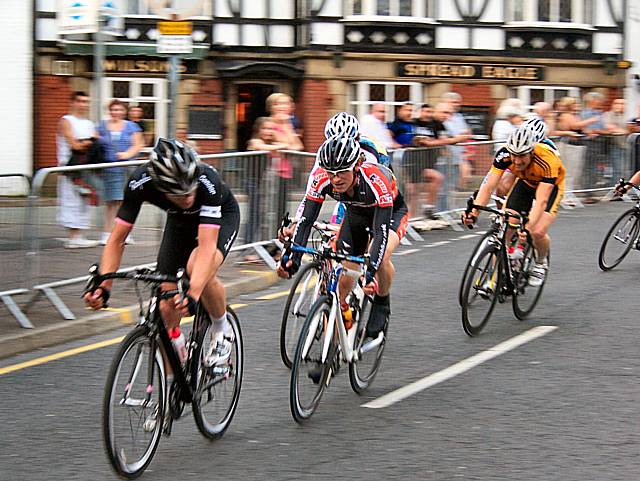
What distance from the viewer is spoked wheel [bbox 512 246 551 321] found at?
1112 centimetres

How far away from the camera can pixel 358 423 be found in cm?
761

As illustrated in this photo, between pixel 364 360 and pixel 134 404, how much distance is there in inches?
96.2

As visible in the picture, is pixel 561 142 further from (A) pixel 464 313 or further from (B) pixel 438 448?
(B) pixel 438 448

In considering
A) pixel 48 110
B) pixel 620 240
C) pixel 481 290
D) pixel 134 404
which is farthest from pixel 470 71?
pixel 134 404

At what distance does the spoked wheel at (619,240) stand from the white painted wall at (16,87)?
16064 mm

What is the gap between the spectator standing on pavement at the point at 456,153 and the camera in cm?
1853

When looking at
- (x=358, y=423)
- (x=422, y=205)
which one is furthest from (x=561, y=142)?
(x=358, y=423)

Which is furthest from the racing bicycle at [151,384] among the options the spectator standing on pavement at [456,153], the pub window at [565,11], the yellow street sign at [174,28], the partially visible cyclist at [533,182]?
the pub window at [565,11]

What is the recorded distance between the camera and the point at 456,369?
915 centimetres

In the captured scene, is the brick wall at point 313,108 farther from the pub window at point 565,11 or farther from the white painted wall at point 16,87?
the white painted wall at point 16,87

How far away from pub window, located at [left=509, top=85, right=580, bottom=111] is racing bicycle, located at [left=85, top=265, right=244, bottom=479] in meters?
24.0

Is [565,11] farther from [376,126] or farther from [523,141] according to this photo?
[523,141]

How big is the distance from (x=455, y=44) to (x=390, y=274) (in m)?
21.4

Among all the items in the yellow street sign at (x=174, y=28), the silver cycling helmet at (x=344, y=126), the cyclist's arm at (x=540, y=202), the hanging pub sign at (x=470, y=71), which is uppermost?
the hanging pub sign at (x=470, y=71)
